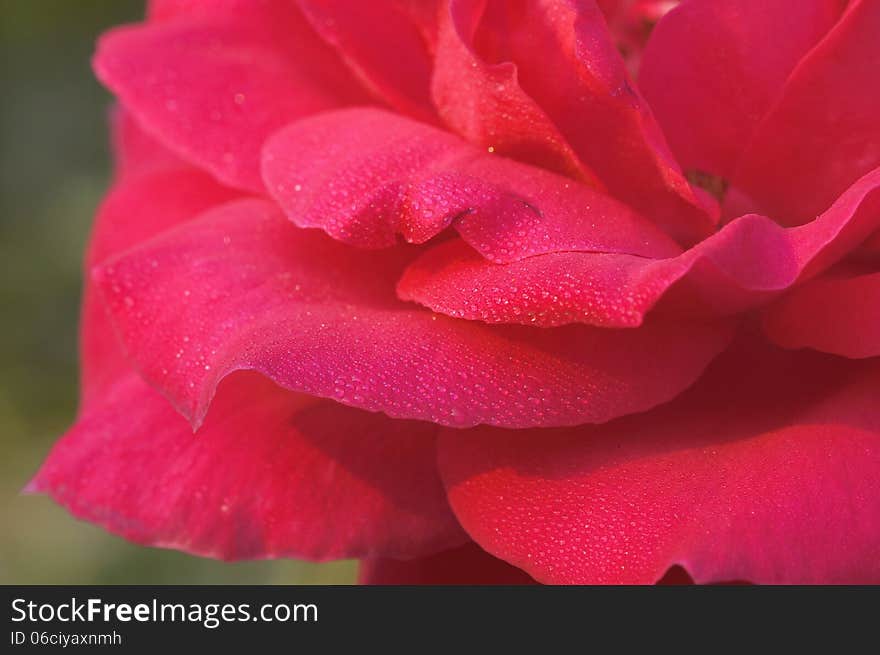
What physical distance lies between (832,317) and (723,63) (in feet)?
0.35

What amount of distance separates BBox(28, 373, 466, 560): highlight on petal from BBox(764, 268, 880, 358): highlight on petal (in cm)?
14

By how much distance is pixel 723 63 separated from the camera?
42 cm

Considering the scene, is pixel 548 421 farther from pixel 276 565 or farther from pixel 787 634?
pixel 276 565

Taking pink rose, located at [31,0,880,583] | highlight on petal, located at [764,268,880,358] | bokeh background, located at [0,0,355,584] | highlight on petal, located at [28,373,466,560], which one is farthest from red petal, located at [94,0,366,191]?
bokeh background, located at [0,0,355,584]

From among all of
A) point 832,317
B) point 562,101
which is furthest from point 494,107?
point 832,317

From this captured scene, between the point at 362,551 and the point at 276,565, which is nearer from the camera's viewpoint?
the point at 362,551

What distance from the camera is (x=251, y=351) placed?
0.38 m

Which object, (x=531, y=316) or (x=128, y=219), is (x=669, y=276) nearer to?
(x=531, y=316)

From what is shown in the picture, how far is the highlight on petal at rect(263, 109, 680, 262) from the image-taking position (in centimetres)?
38

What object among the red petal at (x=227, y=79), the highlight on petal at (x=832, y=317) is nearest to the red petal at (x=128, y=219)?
the red petal at (x=227, y=79)

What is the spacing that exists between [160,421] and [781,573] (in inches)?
10.1

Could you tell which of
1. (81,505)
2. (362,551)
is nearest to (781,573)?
(362,551)

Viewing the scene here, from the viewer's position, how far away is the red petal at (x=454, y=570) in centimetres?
48

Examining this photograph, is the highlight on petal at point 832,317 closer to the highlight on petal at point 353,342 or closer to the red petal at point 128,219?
the highlight on petal at point 353,342
